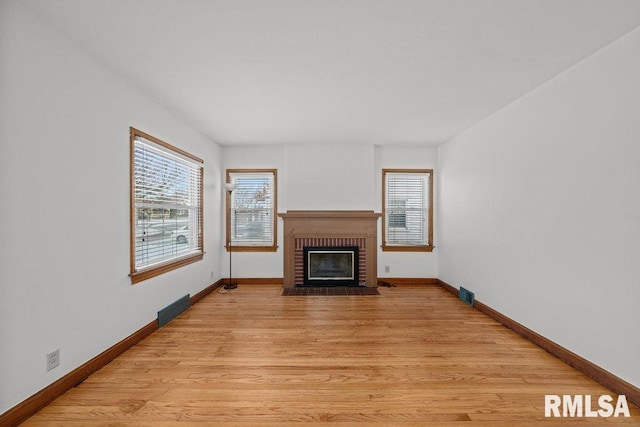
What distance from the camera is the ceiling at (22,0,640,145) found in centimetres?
168

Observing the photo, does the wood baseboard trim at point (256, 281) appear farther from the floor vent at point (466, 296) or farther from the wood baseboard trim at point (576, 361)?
the wood baseboard trim at point (576, 361)

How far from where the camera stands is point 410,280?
503 centimetres

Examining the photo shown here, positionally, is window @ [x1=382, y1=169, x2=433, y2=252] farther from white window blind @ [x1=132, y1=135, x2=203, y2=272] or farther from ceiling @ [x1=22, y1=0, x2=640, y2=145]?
white window blind @ [x1=132, y1=135, x2=203, y2=272]

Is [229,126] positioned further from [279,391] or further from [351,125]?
[279,391]

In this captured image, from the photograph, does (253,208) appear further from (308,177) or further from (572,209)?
(572,209)

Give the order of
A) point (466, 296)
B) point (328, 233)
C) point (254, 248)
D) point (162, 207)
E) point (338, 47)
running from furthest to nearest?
point (254, 248), point (328, 233), point (466, 296), point (162, 207), point (338, 47)

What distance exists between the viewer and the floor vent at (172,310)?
10.1 ft

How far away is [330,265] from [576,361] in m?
3.25

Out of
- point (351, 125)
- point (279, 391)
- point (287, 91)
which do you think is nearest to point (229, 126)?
point (287, 91)

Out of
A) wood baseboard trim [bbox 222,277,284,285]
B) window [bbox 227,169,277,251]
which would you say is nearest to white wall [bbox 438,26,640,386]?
wood baseboard trim [bbox 222,277,284,285]

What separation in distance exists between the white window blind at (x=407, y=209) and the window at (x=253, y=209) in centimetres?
214

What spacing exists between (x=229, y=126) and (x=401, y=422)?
375 cm

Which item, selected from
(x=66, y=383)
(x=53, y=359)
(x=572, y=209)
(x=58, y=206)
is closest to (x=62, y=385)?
(x=66, y=383)

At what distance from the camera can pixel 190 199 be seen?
3.93 metres
